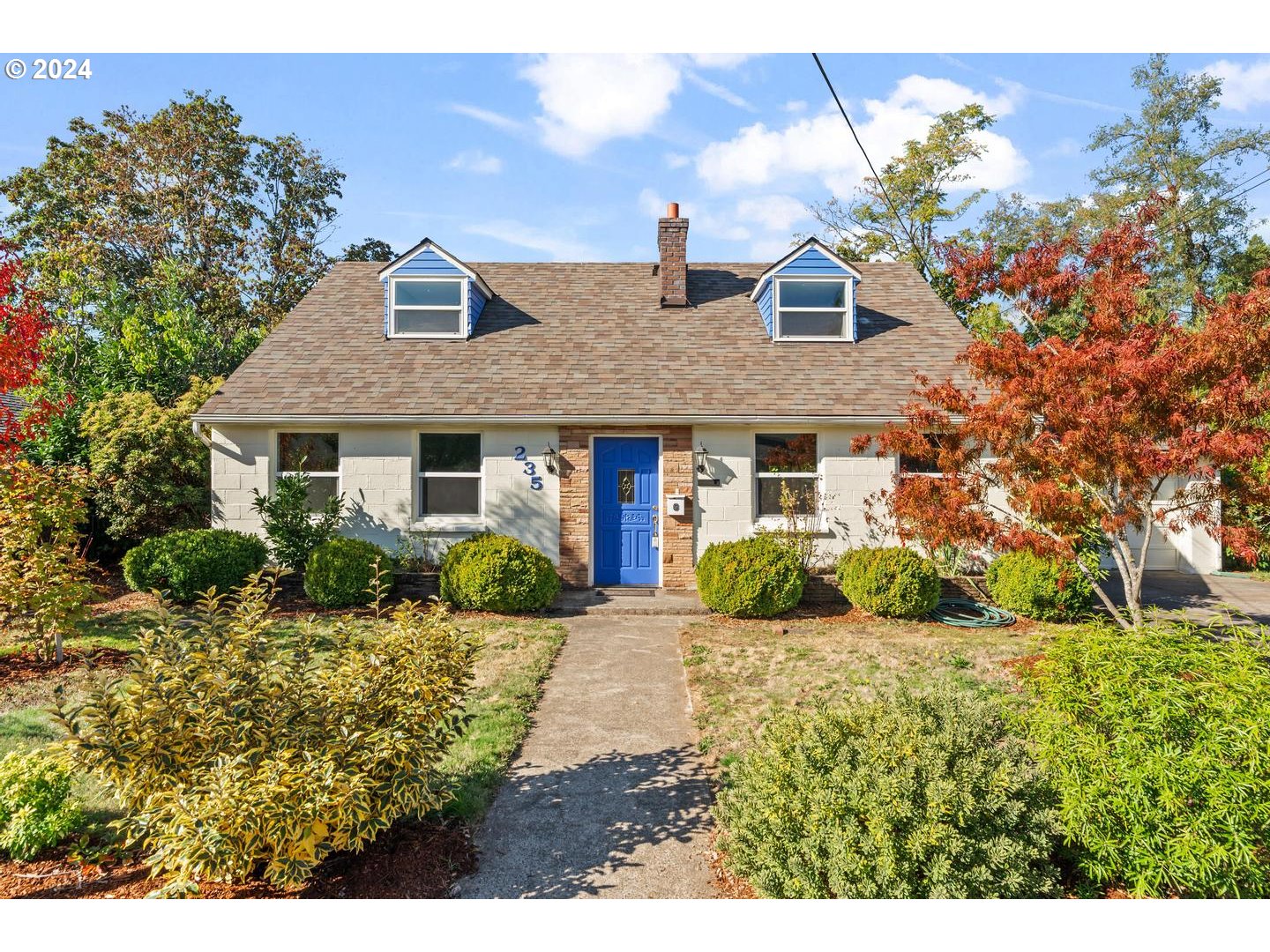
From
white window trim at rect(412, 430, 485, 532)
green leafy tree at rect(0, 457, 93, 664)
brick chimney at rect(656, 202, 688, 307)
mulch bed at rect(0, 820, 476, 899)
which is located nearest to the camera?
mulch bed at rect(0, 820, 476, 899)

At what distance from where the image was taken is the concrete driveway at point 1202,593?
11227mm

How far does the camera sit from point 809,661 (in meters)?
8.23

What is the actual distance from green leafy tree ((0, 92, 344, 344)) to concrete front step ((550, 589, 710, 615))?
70.3 feet

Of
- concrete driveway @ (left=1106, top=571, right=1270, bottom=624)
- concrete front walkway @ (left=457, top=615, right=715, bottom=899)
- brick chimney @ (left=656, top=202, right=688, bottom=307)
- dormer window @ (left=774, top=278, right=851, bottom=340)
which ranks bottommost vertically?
concrete front walkway @ (left=457, top=615, right=715, bottom=899)

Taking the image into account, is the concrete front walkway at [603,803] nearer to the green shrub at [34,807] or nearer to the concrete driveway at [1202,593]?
the green shrub at [34,807]

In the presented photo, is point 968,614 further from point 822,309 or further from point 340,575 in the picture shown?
point 340,575

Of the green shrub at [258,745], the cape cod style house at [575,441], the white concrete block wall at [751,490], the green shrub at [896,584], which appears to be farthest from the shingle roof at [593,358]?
the green shrub at [258,745]

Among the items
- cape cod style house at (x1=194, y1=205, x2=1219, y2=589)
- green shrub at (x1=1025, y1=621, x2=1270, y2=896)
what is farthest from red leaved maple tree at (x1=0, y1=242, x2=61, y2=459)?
green shrub at (x1=1025, y1=621, x2=1270, y2=896)

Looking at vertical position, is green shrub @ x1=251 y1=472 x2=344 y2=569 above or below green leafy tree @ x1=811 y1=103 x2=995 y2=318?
below

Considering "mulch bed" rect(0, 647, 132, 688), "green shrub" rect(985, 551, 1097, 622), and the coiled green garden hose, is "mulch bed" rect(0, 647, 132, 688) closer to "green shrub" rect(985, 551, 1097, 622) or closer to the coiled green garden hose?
the coiled green garden hose

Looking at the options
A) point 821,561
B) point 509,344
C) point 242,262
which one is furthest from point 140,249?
point 821,561

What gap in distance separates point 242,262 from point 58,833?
29.3 meters

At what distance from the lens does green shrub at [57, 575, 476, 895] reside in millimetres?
3270

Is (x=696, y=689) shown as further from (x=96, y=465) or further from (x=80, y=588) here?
(x=96, y=465)
